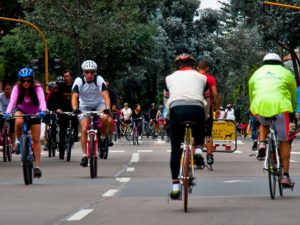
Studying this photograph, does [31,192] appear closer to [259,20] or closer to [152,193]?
[152,193]

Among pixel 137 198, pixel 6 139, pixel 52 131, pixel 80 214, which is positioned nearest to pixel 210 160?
pixel 6 139

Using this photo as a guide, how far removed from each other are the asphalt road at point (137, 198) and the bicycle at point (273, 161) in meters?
0.21

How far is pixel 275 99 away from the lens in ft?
47.7

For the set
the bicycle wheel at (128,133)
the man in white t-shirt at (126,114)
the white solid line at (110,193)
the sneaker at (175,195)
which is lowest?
the white solid line at (110,193)

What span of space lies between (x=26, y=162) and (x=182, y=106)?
495cm

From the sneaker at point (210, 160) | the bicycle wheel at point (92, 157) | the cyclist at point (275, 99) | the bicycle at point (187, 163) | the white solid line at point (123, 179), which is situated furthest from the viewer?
the sneaker at point (210, 160)

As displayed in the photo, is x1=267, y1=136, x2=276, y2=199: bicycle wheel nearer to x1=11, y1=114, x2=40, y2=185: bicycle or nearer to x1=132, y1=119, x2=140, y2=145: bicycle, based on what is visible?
x1=11, y1=114, x2=40, y2=185: bicycle

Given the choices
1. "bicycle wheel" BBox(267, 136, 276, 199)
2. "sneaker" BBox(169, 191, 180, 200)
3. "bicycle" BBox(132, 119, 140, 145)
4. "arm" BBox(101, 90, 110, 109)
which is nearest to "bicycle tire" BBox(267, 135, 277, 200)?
"bicycle wheel" BBox(267, 136, 276, 199)

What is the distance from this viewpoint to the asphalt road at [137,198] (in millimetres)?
11961

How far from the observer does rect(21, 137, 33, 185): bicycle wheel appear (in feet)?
57.9

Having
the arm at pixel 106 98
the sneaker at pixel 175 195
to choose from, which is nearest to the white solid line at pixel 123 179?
the arm at pixel 106 98

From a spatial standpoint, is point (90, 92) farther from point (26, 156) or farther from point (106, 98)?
point (26, 156)

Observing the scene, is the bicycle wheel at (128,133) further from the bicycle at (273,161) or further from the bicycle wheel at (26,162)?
the bicycle at (273,161)

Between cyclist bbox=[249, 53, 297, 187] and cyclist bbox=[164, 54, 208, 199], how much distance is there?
131 centimetres
